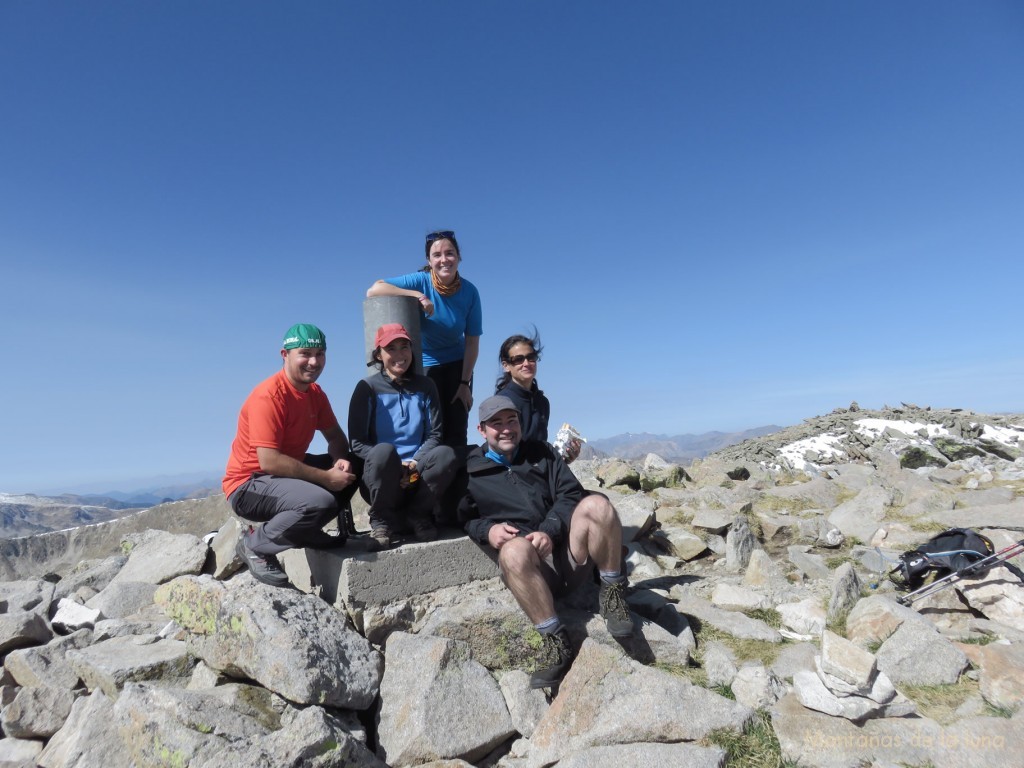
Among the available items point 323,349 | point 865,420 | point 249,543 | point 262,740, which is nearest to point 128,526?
point 249,543

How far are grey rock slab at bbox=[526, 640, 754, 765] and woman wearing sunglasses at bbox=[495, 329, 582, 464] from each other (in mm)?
2020

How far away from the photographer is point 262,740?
324cm

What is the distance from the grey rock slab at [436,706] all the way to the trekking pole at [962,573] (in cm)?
356

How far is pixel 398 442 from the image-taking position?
16.6ft

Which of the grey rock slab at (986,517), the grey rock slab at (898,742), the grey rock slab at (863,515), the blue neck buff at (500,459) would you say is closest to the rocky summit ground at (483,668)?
the grey rock slab at (898,742)

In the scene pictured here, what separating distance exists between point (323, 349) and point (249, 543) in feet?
5.54

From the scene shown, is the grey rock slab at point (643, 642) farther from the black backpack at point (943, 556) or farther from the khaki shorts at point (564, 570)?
the black backpack at point (943, 556)

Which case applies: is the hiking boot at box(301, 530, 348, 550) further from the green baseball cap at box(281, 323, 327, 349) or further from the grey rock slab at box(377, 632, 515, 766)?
the green baseball cap at box(281, 323, 327, 349)

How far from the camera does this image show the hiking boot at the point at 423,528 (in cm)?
508

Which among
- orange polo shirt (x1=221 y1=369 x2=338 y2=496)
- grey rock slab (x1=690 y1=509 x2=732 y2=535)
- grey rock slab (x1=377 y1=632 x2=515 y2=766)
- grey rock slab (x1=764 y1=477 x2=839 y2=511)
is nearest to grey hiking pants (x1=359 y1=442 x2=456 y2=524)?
orange polo shirt (x1=221 y1=369 x2=338 y2=496)

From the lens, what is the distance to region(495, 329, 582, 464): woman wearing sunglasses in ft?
17.8

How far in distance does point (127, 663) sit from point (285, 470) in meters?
1.65

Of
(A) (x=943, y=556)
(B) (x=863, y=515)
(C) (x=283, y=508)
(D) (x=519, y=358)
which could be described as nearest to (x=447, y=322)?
(D) (x=519, y=358)

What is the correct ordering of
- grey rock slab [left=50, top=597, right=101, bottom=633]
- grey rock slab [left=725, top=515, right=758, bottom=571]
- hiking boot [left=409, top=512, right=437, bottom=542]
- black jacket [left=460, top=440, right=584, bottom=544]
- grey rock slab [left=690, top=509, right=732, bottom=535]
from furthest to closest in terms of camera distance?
grey rock slab [left=690, top=509, right=732, bottom=535] → grey rock slab [left=725, top=515, right=758, bottom=571] → grey rock slab [left=50, top=597, right=101, bottom=633] → hiking boot [left=409, top=512, right=437, bottom=542] → black jacket [left=460, top=440, right=584, bottom=544]
